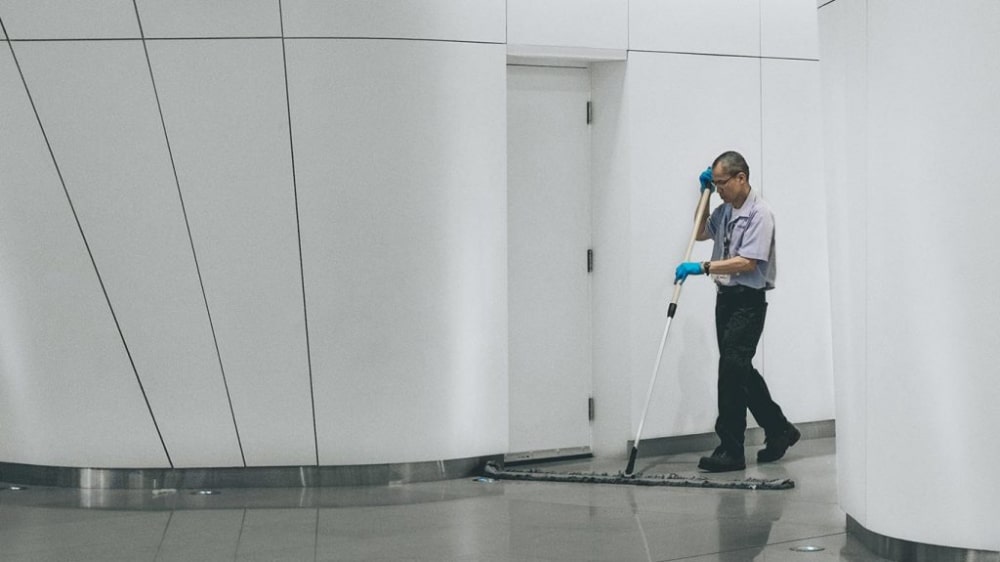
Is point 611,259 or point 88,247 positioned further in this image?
point 611,259

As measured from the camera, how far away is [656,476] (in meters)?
8.20

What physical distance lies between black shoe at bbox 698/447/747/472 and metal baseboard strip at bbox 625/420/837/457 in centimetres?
72

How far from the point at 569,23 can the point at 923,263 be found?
398 centimetres

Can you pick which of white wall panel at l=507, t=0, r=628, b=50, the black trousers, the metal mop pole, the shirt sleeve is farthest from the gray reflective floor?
white wall panel at l=507, t=0, r=628, b=50

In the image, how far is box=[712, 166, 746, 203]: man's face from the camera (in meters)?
8.48

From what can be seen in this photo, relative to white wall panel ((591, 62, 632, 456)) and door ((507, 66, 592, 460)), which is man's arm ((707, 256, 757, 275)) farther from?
door ((507, 66, 592, 460))

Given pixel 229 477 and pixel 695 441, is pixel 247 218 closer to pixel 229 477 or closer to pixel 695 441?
pixel 229 477

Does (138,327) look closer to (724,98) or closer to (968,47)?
(724,98)

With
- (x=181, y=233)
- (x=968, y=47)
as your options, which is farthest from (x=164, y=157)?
(x=968, y=47)

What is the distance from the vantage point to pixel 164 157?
7855mm

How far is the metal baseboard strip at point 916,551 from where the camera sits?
206 inches

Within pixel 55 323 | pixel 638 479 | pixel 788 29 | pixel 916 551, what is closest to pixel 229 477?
pixel 55 323

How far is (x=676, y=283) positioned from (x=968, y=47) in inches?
147

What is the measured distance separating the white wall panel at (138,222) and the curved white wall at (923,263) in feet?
12.8
